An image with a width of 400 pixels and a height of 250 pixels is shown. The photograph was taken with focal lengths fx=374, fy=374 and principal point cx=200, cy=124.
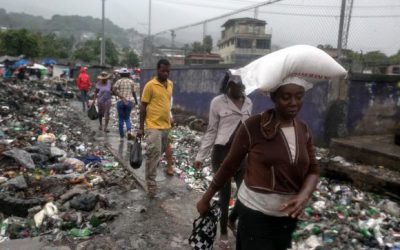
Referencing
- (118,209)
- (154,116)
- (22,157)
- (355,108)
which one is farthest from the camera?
Answer: (355,108)

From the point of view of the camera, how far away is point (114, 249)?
3.70 m

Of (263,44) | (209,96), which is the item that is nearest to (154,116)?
(263,44)

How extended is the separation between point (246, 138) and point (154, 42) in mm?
14803

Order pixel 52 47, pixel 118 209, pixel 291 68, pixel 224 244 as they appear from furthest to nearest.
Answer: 1. pixel 52 47
2. pixel 118 209
3. pixel 224 244
4. pixel 291 68

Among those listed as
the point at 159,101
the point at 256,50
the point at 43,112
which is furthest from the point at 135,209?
the point at 43,112

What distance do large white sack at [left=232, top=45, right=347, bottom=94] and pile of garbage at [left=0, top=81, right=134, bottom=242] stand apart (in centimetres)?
285

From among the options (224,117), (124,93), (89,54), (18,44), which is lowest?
(124,93)

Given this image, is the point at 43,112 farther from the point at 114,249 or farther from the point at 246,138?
the point at 246,138

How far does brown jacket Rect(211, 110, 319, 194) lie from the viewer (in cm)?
201

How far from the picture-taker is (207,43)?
11727mm

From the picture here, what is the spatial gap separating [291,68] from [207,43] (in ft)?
32.9

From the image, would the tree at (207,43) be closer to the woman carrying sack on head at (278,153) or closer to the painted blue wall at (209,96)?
the painted blue wall at (209,96)

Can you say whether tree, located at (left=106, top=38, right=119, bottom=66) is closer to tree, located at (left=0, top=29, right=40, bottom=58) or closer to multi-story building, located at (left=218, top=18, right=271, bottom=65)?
tree, located at (left=0, top=29, right=40, bottom=58)

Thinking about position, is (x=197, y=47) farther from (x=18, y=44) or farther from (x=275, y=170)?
(x=18, y=44)
